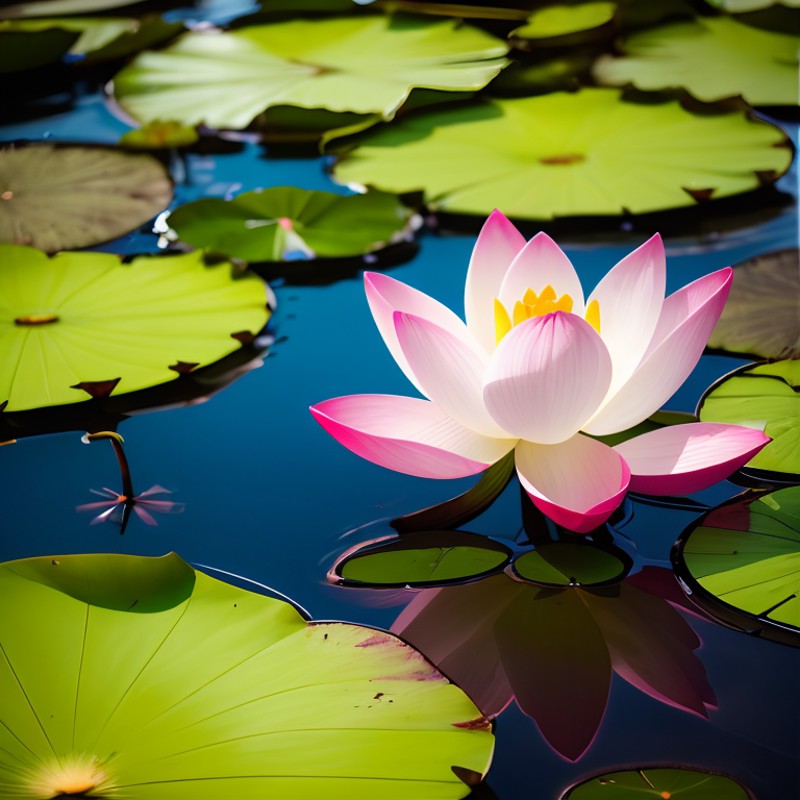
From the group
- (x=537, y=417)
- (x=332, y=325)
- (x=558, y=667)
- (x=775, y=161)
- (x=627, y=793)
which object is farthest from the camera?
(x=775, y=161)

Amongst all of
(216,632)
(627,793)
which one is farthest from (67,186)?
(627,793)

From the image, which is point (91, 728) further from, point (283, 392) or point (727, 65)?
point (727, 65)

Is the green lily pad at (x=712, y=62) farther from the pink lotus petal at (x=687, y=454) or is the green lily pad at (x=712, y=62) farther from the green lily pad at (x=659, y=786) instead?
the green lily pad at (x=659, y=786)

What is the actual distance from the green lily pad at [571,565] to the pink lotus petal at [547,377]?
4.2 inches

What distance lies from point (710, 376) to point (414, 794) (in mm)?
652

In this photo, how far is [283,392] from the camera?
3.82 feet

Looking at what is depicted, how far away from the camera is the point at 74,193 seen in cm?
161

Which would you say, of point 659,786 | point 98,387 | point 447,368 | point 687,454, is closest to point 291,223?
point 98,387

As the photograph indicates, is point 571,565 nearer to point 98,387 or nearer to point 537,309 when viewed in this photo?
point 537,309

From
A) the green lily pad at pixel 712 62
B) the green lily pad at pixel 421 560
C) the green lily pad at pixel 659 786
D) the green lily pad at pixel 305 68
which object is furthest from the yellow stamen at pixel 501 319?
the green lily pad at pixel 712 62

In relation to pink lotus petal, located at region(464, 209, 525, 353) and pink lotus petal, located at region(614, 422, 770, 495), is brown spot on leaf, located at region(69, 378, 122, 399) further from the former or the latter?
pink lotus petal, located at region(614, 422, 770, 495)

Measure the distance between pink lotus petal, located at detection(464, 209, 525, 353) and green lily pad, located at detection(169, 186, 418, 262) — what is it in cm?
42

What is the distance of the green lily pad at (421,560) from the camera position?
0.87 m

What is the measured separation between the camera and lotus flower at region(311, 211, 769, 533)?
2.80 ft
